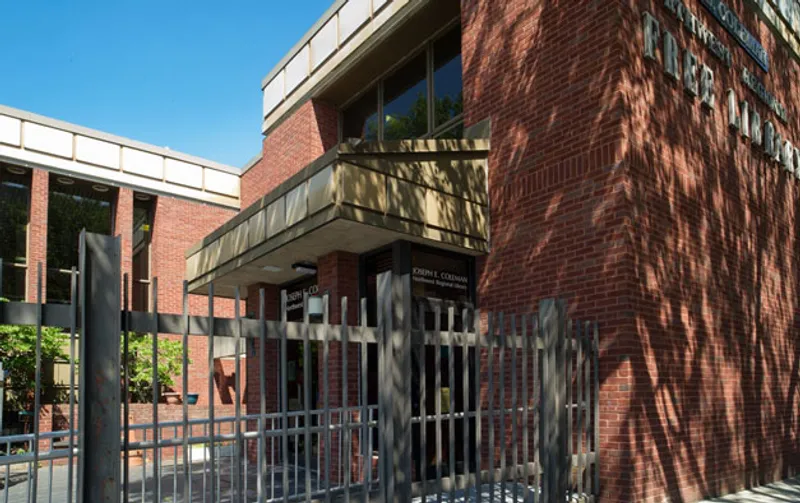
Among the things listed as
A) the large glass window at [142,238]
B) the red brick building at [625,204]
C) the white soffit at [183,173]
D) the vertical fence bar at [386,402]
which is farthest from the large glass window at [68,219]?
the vertical fence bar at [386,402]

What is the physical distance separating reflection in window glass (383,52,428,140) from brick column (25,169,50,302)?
9.84 m

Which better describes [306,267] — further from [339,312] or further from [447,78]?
[447,78]

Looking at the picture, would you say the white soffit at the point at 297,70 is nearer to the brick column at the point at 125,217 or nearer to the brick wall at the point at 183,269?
the brick column at the point at 125,217

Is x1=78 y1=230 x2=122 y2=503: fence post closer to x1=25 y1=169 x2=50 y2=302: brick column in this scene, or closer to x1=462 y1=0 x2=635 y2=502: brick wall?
x1=462 y1=0 x2=635 y2=502: brick wall

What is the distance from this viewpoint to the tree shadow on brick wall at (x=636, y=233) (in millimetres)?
7469

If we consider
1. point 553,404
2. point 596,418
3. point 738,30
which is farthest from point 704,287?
point 738,30

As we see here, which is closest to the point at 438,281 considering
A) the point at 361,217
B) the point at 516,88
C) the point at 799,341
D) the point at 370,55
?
the point at 361,217

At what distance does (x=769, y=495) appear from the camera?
8.70 meters

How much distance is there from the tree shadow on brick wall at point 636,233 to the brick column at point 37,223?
40.7ft

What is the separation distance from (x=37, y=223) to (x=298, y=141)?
25.5 feet

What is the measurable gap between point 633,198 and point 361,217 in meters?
3.10

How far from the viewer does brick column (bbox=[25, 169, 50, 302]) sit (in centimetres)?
1703

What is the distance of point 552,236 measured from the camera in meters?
8.28

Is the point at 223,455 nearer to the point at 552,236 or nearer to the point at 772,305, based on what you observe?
the point at 552,236
